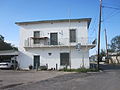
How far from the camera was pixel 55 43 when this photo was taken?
30781mm

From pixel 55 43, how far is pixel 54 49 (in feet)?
3.00

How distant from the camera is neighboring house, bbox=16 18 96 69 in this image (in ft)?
99.0

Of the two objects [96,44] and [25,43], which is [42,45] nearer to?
[25,43]

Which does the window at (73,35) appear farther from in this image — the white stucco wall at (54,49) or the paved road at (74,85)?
the paved road at (74,85)

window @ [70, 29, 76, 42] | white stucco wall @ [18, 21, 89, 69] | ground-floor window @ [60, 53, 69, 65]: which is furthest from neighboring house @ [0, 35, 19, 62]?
window @ [70, 29, 76, 42]

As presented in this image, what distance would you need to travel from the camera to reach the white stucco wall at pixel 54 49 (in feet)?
99.1

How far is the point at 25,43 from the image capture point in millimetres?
31359

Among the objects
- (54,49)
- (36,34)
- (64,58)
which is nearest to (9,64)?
(36,34)

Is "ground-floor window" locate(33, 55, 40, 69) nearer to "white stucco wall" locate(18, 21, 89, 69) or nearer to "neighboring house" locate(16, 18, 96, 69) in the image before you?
"neighboring house" locate(16, 18, 96, 69)

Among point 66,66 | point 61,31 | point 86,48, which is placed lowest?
point 66,66

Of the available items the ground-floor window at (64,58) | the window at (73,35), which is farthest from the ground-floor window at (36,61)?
the window at (73,35)

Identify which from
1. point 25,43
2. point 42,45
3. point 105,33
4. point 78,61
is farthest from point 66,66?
point 105,33

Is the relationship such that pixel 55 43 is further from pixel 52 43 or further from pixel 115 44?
pixel 115 44

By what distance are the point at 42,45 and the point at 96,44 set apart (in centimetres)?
800
